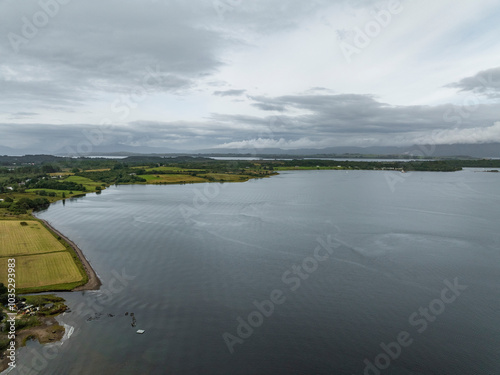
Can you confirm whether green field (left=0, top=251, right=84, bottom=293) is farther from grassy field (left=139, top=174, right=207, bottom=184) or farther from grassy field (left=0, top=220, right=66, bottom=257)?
grassy field (left=139, top=174, right=207, bottom=184)

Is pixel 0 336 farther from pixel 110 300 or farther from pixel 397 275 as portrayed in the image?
pixel 397 275

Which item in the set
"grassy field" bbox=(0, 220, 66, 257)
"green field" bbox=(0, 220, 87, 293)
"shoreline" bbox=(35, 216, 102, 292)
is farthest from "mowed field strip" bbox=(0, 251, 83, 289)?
"grassy field" bbox=(0, 220, 66, 257)

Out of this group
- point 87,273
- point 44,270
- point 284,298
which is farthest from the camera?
point 87,273

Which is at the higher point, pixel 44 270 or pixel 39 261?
pixel 39 261

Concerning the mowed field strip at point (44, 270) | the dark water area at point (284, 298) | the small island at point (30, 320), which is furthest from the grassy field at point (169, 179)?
the small island at point (30, 320)

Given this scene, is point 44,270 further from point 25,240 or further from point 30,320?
point 25,240

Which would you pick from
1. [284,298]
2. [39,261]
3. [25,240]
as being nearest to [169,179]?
[25,240]

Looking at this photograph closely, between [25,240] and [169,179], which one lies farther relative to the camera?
[169,179]
